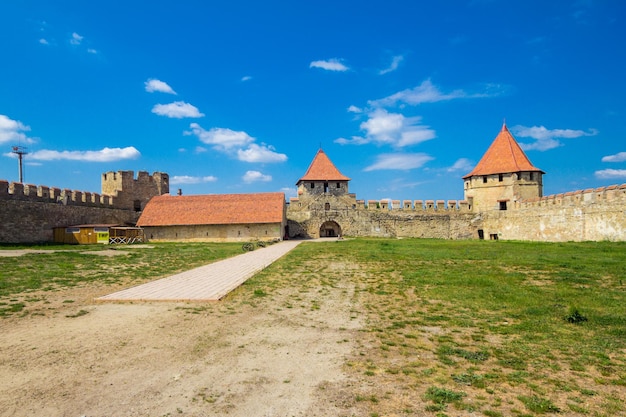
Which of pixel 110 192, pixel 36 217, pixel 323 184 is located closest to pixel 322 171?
pixel 323 184

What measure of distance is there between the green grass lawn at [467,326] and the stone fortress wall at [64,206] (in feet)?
47.6

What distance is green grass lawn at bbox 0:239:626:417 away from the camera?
3.33 meters

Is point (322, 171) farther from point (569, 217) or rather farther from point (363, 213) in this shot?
point (569, 217)

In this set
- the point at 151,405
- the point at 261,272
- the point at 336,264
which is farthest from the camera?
the point at 336,264

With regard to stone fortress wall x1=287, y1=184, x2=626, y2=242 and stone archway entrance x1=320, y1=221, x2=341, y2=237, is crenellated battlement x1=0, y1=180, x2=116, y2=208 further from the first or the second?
stone archway entrance x1=320, y1=221, x2=341, y2=237

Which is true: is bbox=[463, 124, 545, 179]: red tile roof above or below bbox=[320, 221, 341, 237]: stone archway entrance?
above

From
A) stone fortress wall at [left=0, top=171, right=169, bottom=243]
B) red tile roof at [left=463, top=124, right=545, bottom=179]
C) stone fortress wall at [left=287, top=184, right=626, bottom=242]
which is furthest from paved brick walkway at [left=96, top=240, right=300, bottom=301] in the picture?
red tile roof at [left=463, top=124, right=545, bottom=179]

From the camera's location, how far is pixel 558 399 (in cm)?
325

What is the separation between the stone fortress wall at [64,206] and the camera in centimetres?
2291

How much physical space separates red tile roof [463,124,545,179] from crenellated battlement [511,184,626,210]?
16.7 ft

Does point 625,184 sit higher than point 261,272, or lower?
higher

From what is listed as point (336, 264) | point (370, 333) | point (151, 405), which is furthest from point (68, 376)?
point (336, 264)

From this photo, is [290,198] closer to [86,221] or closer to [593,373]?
[86,221]

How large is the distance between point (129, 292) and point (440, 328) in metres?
6.58
